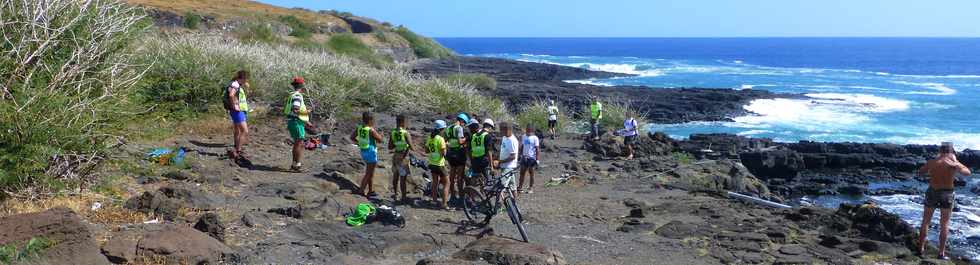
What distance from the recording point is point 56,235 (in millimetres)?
6234

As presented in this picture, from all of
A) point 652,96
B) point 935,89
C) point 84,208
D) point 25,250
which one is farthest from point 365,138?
point 935,89

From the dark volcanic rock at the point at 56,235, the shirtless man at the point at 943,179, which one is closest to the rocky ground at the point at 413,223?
the dark volcanic rock at the point at 56,235

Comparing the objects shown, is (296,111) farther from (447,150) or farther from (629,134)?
(629,134)

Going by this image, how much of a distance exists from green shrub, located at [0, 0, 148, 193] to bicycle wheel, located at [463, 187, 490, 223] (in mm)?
4012

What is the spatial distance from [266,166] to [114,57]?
11.5ft

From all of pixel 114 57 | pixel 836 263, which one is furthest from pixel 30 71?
pixel 836 263

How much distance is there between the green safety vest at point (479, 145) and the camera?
10.3 m

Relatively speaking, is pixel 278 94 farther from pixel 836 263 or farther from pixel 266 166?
pixel 836 263

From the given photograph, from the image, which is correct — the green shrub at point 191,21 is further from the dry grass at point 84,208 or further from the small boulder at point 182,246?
the small boulder at point 182,246

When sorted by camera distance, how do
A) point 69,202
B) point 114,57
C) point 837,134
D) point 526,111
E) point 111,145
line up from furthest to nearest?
1. point 837,134
2. point 526,111
3. point 114,57
4. point 111,145
5. point 69,202

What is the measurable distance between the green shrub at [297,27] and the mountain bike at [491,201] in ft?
144

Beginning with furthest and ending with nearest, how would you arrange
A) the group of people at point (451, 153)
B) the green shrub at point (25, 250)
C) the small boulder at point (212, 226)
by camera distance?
the group of people at point (451, 153)
the small boulder at point (212, 226)
the green shrub at point (25, 250)

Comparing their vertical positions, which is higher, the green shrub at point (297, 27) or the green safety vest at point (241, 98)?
the green shrub at point (297, 27)

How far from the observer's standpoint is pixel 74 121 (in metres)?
8.03
